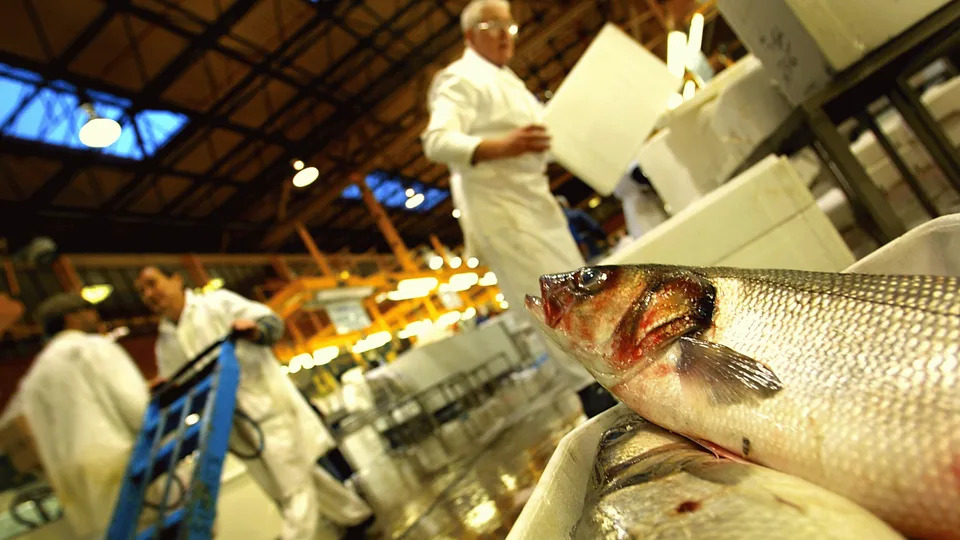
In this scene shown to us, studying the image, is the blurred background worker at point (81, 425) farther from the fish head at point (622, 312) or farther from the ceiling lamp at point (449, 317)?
the ceiling lamp at point (449, 317)

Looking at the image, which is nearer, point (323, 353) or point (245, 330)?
point (245, 330)

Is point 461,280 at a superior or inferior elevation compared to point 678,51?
inferior

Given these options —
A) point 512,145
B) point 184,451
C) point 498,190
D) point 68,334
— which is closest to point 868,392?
point 512,145

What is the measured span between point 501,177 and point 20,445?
131 inches

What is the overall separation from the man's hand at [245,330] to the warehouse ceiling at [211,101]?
5.33 metres

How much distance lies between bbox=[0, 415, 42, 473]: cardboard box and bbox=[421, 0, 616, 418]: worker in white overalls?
2.88 meters

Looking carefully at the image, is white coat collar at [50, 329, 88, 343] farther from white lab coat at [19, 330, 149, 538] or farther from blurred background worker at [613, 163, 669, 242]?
blurred background worker at [613, 163, 669, 242]

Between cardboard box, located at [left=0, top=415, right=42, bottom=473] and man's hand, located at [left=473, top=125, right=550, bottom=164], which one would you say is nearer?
man's hand, located at [left=473, top=125, right=550, bottom=164]

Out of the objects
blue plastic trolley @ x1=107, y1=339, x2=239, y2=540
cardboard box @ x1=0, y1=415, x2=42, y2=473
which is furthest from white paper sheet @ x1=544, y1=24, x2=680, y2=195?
cardboard box @ x1=0, y1=415, x2=42, y2=473

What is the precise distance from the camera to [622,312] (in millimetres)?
857

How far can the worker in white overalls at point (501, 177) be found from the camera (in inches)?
94.9

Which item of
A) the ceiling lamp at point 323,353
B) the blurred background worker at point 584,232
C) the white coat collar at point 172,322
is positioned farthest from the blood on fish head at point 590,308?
the ceiling lamp at point 323,353

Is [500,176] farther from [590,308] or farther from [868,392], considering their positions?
[868,392]

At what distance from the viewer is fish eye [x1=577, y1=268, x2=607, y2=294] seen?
0.88 meters
